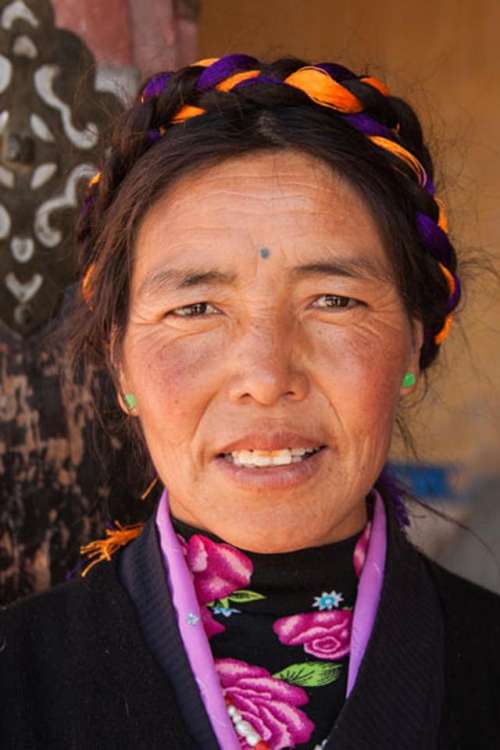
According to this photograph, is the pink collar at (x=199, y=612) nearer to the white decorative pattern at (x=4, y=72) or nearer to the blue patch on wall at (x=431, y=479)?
the white decorative pattern at (x=4, y=72)

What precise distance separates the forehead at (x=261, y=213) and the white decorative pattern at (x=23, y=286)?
26.8 inches

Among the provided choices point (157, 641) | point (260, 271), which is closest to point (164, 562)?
point (157, 641)

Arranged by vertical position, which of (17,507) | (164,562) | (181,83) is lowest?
(17,507)

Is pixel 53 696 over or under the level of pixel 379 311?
under

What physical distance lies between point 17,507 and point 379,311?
3.70 feet

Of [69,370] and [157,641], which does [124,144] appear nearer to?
[69,370]

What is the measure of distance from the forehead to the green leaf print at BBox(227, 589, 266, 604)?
615 millimetres

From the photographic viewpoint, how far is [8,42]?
Result: 2.28m

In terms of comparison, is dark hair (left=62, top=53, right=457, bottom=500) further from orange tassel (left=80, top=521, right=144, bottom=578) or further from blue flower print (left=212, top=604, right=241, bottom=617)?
blue flower print (left=212, top=604, right=241, bottom=617)

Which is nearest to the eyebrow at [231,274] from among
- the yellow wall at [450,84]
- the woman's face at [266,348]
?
the woman's face at [266,348]

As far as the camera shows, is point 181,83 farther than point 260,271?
Yes

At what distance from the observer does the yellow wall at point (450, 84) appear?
3350 mm


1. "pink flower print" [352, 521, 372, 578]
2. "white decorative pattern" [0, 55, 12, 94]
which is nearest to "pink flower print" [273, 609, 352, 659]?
"pink flower print" [352, 521, 372, 578]

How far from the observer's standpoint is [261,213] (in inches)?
66.8
